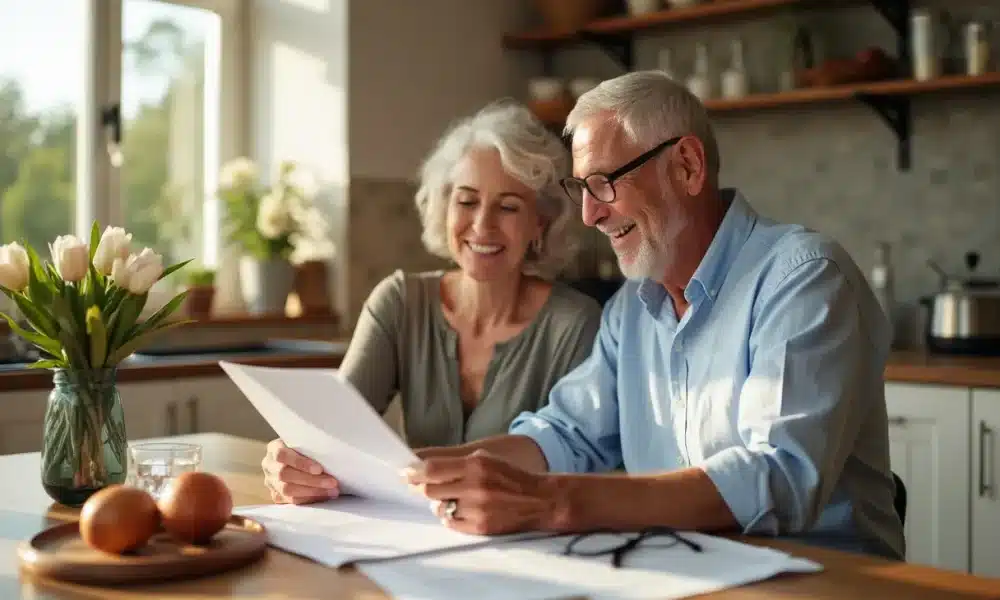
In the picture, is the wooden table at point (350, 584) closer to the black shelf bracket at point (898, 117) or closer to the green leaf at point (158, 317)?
the green leaf at point (158, 317)

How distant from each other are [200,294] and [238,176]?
0.41m

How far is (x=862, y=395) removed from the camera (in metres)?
1.50

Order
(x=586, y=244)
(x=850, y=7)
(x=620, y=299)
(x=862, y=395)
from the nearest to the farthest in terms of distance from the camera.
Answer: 1. (x=862, y=395)
2. (x=620, y=299)
3. (x=850, y=7)
4. (x=586, y=244)

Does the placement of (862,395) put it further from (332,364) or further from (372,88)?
(372,88)

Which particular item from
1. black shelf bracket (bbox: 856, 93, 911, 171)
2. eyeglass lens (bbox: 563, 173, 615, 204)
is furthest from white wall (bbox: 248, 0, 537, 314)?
eyeglass lens (bbox: 563, 173, 615, 204)

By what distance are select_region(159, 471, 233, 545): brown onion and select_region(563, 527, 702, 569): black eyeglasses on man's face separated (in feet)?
1.21

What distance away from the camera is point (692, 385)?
166 cm

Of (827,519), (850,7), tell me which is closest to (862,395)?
(827,519)

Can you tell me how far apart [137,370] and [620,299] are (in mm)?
1455

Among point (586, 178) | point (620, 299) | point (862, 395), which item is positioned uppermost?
point (586, 178)

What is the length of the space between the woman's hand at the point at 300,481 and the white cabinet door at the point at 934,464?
1.84 meters

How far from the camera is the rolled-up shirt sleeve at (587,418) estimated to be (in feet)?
5.88

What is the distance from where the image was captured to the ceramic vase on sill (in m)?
3.83

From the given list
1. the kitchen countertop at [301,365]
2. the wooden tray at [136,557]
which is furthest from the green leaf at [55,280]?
the kitchen countertop at [301,365]
